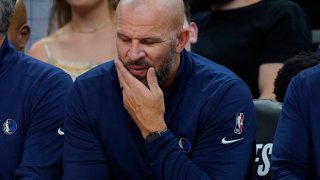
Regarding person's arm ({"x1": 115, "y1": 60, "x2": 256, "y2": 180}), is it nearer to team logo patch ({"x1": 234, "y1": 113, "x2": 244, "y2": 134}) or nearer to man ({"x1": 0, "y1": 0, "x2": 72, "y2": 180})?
team logo patch ({"x1": 234, "y1": 113, "x2": 244, "y2": 134})

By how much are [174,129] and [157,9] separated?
1.48ft

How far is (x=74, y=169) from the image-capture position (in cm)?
298

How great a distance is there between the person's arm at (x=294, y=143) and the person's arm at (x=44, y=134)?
0.85 meters

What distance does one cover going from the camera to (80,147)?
3.00 meters

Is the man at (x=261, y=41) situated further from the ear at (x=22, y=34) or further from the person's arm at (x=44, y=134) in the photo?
the person's arm at (x=44, y=134)

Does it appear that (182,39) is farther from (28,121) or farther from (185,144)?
(28,121)

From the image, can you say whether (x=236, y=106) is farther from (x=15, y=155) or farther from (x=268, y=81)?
(x=268, y=81)

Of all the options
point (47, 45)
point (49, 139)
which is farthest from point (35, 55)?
point (49, 139)

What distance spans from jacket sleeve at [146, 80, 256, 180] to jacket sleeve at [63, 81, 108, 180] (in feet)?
0.73

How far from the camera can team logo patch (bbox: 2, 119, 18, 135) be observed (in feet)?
10.1

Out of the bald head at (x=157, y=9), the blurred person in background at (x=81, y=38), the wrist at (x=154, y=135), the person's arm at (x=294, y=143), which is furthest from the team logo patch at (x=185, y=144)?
the blurred person in background at (x=81, y=38)

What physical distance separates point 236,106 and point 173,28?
37 centimetres

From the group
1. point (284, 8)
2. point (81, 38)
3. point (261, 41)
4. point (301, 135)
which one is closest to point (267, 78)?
point (261, 41)

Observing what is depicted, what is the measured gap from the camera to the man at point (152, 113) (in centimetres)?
292
